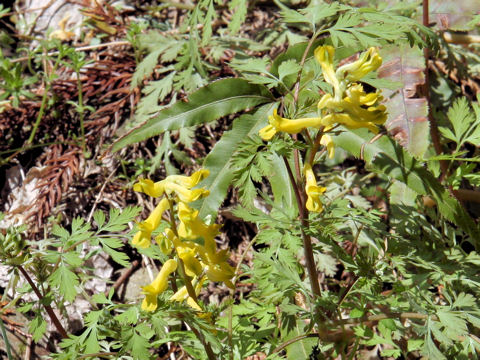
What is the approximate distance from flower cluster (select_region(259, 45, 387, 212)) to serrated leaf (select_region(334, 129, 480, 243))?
611 mm

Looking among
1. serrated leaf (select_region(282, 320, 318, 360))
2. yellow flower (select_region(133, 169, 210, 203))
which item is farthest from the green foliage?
yellow flower (select_region(133, 169, 210, 203))

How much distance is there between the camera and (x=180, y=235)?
5.47 feet

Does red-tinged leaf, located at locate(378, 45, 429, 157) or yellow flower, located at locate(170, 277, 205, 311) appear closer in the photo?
yellow flower, located at locate(170, 277, 205, 311)

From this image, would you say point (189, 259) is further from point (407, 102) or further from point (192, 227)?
point (407, 102)

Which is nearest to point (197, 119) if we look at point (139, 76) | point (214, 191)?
point (214, 191)

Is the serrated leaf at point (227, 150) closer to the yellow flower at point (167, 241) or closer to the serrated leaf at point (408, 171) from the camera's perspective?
the serrated leaf at point (408, 171)

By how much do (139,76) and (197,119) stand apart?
932 millimetres

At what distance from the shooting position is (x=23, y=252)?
1.99 m

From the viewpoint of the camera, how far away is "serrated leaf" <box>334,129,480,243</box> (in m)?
2.30

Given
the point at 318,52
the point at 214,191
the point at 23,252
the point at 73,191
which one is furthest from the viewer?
the point at 73,191

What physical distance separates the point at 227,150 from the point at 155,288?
0.95 metres

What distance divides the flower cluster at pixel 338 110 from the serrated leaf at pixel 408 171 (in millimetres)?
611

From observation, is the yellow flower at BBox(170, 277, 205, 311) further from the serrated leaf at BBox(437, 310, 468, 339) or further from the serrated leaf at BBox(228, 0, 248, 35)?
the serrated leaf at BBox(228, 0, 248, 35)

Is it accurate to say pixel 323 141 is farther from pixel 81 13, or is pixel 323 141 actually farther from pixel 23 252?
pixel 81 13
